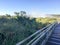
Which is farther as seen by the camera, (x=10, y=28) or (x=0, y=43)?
(x=10, y=28)

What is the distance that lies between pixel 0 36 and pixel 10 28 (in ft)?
13.7

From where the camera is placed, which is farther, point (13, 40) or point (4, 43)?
point (13, 40)

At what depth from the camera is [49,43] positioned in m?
13.5

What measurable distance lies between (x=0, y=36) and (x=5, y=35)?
2.40 ft

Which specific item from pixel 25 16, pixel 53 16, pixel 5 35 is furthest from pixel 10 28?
pixel 53 16

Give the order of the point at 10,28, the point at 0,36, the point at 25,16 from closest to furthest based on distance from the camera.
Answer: the point at 0,36
the point at 10,28
the point at 25,16

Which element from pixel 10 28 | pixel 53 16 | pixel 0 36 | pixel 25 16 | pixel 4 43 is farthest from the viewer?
pixel 53 16

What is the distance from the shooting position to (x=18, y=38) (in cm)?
1402

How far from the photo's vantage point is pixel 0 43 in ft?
41.0

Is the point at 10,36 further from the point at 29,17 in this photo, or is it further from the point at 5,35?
the point at 29,17

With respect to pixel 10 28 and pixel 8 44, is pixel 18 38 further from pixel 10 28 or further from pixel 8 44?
pixel 10 28

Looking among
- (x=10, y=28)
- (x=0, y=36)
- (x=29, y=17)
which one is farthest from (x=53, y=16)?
(x=0, y=36)

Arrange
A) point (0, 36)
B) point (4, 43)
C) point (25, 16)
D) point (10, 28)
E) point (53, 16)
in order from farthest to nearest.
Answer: point (53, 16), point (25, 16), point (10, 28), point (0, 36), point (4, 43)

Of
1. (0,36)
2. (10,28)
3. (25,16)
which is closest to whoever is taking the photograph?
(0,36)
